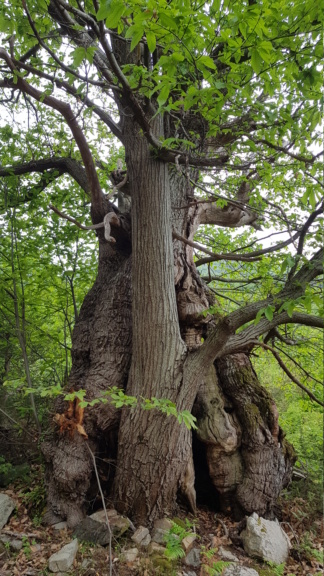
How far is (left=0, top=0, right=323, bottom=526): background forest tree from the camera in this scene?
→ 263 centimetres

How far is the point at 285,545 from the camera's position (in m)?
3.44

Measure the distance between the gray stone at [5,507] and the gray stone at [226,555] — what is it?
6.54 feet

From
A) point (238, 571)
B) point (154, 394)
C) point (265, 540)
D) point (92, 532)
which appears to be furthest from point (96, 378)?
point (265, 540)

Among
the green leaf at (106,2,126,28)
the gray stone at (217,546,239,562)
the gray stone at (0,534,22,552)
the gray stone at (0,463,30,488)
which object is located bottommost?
the gray stone at (217,546,239,562)

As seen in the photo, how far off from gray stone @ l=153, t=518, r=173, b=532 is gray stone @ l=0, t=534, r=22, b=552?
3.92ft

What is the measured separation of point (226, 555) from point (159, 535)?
2.18ft

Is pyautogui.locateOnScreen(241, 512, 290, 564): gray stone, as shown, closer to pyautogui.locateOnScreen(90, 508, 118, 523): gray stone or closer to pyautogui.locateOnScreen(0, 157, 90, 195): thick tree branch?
pyautogui.locateOnScreen(90, 508, 118, 523): gray stone

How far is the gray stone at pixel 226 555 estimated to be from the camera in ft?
10.5

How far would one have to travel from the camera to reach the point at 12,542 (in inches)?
117

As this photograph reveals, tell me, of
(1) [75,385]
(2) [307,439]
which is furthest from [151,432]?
(2) [307,439]

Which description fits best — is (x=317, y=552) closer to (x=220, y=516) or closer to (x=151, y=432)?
(x=220, y=516)

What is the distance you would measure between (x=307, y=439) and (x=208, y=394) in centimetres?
287

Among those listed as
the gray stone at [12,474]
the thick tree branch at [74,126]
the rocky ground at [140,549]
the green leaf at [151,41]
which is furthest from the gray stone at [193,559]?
the green leaf at [151,41]

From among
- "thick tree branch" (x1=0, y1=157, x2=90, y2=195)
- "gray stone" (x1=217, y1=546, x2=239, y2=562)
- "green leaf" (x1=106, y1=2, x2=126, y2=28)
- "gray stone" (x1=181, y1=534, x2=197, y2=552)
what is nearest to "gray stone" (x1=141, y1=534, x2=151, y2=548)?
"gray stone" (x1=181, y1=534, x2=197, y2=552)
